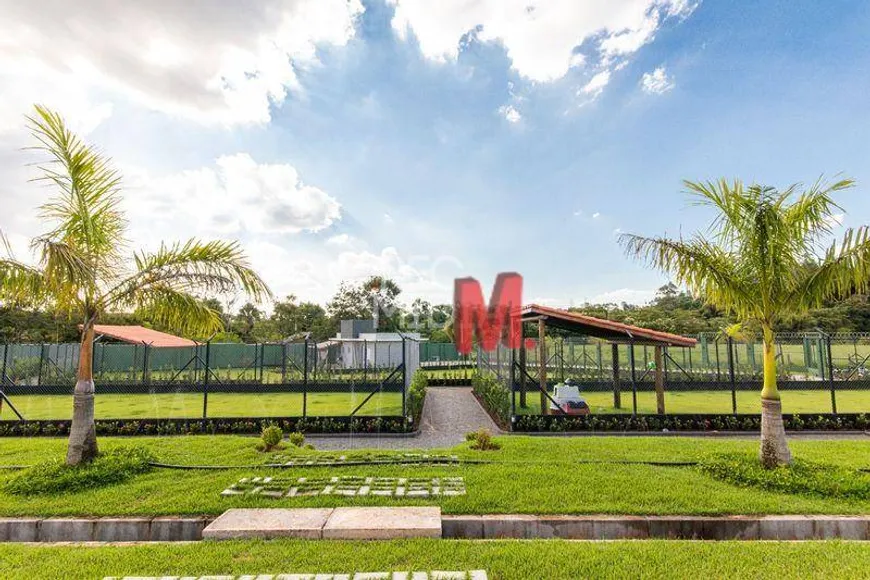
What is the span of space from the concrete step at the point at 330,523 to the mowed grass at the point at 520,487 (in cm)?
22

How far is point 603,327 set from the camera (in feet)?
33.3

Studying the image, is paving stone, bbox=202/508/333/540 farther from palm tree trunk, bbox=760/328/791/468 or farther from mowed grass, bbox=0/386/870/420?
mowed grass, bbox=0/386/870/420

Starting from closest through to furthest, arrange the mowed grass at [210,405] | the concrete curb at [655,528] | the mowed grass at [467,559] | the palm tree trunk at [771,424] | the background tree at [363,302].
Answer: the mowed grass at [467,559] → the concrete curb at [655,528] → the palm tree trunk at [771,424] → the mowed grass at [210,405] → the background tree at [363,302]

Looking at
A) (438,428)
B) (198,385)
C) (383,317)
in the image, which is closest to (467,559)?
(438,428)

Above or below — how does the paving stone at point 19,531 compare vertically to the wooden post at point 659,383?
below

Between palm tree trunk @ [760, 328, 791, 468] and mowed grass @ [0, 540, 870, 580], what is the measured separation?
176cm

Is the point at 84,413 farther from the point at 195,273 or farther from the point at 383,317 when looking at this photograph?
the point at 383,317

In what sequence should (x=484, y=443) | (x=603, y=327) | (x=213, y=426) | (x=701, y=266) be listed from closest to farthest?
1. (x=701, y=266)
2. (x=484, y=443)
3. (x=213, y=426)
4. (x=603, y=327)

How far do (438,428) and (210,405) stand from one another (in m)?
7.95

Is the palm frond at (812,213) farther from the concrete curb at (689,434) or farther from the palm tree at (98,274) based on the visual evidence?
the palm tree at (98,274)

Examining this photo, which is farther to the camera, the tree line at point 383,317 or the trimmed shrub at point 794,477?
the tree line at point 383,317

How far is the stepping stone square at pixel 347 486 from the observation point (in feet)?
15.9

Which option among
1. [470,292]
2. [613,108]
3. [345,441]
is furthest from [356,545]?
[470,292]

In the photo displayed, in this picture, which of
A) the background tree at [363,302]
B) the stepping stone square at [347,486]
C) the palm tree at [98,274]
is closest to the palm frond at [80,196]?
the palm tree at [98,274]
